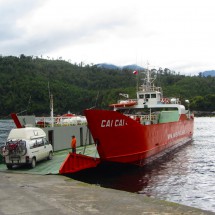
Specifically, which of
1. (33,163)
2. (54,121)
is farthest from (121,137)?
(54,121)

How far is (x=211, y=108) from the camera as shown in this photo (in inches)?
6432

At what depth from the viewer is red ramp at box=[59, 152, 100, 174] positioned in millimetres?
16109

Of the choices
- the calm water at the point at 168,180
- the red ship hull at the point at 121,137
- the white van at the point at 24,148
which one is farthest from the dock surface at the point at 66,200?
the red ship hull at the point at 121,137

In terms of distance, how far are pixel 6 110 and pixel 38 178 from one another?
147m

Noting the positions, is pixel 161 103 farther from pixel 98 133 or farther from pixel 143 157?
pixel 98 133

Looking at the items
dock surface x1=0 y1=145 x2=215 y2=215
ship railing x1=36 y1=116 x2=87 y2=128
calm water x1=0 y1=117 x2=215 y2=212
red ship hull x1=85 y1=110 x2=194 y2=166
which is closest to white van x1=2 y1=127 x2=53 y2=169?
dock surface x1=0 y1=145 x2=215 y2=215

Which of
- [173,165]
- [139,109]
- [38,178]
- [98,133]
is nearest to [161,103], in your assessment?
[139,109]

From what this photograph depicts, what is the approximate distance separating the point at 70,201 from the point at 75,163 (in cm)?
643

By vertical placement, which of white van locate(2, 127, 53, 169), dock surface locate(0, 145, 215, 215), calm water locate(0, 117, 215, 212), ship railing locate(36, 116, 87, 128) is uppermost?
ship railing locate(36, 116, 87, 128)

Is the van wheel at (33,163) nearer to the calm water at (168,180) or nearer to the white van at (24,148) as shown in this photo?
the white van at (24,148)

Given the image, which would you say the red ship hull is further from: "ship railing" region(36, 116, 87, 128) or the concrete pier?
"ship railing" region(36, 116, 87, 128)

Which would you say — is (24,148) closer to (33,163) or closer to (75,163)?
(33,163)

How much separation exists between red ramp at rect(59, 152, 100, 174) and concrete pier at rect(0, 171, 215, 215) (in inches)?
85.1

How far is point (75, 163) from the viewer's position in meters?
16.8
